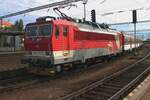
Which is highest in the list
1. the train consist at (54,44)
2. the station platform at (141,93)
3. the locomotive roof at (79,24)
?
the locomotive roof at (79,24)

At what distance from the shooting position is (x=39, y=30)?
16.0 meters

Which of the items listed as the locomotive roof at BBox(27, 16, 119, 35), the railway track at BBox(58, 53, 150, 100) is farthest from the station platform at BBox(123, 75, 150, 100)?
the locomotive roof at BBox(27, 16, 119, 35)

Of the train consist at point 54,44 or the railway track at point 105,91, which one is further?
the train consist at point 54,44

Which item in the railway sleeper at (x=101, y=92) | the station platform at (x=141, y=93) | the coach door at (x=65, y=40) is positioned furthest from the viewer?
the coach door at (x=65, y=40)

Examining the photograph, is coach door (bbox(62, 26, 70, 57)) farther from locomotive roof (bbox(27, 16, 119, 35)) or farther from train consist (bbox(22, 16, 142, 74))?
locomotive roof (bbox(27, 16, 119, 35))

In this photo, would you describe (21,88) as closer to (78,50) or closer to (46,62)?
(46,62)

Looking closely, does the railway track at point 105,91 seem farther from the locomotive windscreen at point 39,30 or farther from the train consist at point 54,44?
the locomotive windscreen at point 39,30

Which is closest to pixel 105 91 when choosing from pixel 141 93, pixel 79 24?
pixel 141 93

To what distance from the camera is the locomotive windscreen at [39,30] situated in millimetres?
15399

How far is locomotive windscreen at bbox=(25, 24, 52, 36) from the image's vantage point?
1540 cm

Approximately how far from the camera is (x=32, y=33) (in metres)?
16.5

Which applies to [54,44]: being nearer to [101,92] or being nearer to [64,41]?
[64,41]

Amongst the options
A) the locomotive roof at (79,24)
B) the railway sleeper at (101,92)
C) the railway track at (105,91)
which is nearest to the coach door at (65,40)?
the locomotive roof at (79,24)

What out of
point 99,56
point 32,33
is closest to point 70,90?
point 32,33
